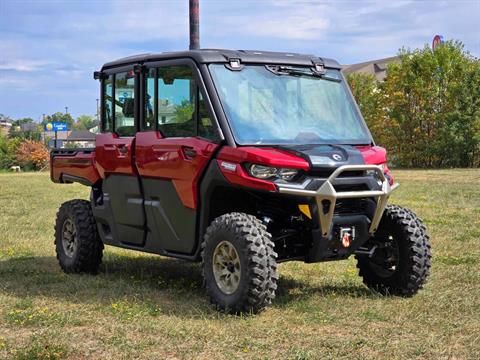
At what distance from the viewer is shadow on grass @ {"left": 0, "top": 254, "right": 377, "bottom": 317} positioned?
7.30m

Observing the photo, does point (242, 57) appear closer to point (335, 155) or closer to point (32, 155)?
point (335, 155)

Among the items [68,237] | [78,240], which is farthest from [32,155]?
[78,240]

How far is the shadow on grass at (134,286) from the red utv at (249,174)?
1.27 feet

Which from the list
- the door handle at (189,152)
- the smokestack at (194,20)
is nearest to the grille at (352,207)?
the door handle at (189,152)

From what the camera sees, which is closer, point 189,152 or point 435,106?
point 189,152

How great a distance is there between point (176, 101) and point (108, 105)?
1.41 metres

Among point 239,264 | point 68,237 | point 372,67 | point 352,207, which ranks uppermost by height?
point 372,67

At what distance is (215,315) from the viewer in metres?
6.63

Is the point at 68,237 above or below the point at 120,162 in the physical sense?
below

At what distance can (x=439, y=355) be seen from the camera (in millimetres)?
5398

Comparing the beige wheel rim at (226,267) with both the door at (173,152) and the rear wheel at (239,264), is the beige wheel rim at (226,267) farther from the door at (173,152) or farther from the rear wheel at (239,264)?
the door at (173,152)

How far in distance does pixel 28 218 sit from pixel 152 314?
29.7 ft

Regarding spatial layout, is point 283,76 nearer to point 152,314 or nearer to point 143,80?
point 143,80

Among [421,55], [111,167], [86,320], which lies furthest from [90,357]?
[421,55]
